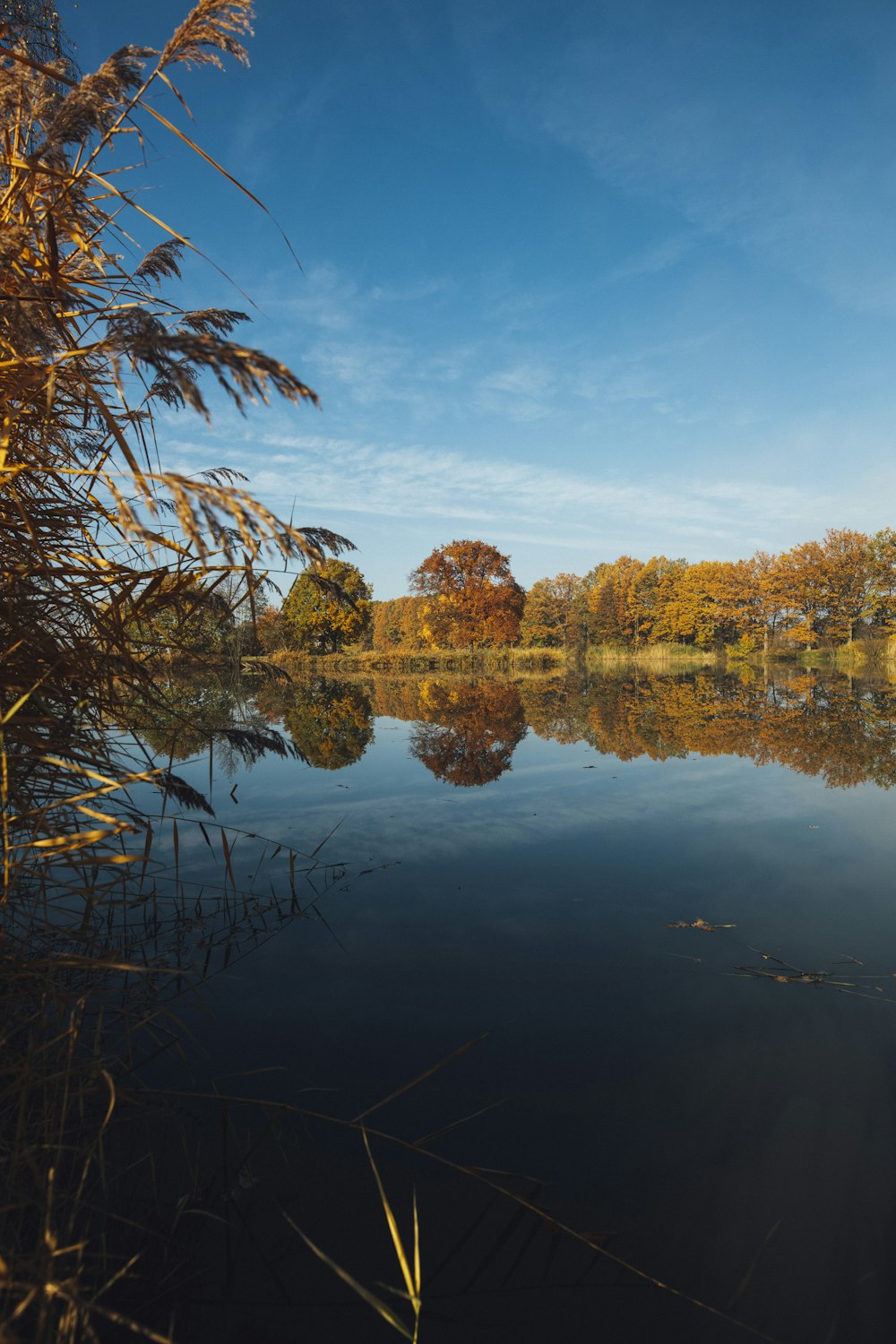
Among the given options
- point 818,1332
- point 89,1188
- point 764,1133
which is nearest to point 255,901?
point 89,1188

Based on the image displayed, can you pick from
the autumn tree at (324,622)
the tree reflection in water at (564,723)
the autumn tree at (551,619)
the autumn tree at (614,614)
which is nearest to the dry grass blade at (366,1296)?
the tree reflection in water at (564,723)

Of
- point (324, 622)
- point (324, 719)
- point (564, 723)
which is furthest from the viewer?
point (324, 622)

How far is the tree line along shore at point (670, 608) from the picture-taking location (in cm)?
4150

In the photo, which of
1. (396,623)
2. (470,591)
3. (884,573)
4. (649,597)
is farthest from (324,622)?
(396,623)

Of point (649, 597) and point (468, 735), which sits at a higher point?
point (649, 597)

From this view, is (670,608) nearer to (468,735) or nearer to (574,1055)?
(468,735)

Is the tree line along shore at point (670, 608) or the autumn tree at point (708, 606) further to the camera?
the autumn tree at point (708, 606)

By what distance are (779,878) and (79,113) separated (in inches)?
193

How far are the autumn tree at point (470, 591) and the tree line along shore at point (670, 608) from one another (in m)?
0.06

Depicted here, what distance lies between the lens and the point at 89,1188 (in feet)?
5.25

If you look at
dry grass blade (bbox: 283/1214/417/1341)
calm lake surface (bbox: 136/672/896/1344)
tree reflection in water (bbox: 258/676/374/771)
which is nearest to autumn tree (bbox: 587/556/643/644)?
tree reflection in water (bbox: 258/676/374/771)

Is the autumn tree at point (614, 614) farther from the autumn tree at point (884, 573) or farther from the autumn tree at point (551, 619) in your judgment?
the autumn tree at point (884, 573)

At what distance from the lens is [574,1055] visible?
2.37 meters

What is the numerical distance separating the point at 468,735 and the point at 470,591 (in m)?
32.7
